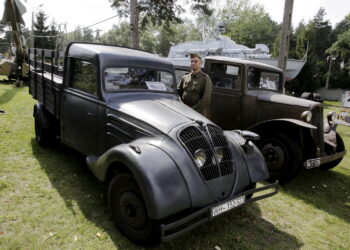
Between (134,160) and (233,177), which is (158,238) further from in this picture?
(233,177)

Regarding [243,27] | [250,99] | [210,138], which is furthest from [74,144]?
[243,27]

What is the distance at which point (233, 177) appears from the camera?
3.00 metres

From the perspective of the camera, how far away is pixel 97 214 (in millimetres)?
3301

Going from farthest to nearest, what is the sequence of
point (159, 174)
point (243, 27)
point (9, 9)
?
point (243, 27) < point (9, 9) < point (159, 174)

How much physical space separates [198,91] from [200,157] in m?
2.26

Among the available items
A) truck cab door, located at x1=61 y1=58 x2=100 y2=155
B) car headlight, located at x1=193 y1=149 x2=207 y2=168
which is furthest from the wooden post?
car headlight, located at x1=193 y1=149 x2=207 y2=168

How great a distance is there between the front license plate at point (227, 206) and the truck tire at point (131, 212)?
0.54 metres

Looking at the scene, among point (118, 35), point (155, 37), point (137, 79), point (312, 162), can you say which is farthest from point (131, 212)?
point (118, 35)

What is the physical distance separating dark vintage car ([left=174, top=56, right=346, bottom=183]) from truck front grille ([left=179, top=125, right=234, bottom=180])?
1.86 m

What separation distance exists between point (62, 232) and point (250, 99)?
12.8ft

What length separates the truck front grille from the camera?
2.82 metres

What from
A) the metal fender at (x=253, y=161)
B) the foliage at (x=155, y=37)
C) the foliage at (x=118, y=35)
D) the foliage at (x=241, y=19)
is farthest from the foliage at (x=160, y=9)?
the foliage at (x=118, y=35)

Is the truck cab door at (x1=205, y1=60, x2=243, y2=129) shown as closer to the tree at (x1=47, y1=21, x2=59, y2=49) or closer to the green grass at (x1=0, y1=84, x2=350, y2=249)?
the green grass at (x1=0, y1=84, x2=350, y2=249)

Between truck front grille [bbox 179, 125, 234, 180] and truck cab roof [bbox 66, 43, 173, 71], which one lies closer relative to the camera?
truck front grille [bbox 179, 125, 234, 180]
